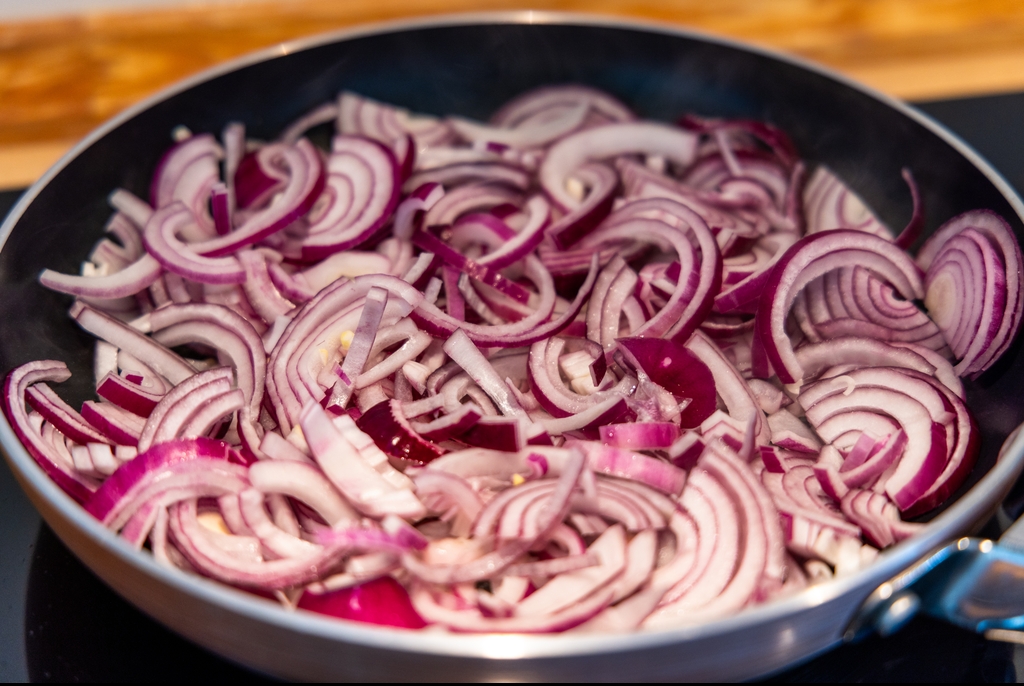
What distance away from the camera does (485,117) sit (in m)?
1.64

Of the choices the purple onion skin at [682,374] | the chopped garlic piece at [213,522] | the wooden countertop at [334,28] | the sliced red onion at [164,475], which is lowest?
the chopped garlic piece at [213,522]

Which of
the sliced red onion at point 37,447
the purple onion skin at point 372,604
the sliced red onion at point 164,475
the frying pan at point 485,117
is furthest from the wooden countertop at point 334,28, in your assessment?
the purple onion skin at point 372,604

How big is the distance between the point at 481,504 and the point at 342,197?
64 cm

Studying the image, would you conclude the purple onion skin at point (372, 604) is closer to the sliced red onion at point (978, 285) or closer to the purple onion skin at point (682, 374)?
the purple onion skin at point (682, 374)

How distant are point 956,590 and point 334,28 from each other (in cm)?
173

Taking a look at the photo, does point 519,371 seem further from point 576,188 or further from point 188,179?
point 188,179

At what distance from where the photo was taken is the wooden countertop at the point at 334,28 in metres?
1.78

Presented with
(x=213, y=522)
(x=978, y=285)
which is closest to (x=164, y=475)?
(x=213, y=522)

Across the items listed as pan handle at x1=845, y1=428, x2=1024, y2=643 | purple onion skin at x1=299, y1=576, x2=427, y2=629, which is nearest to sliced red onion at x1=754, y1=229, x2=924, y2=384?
pan handle at x1=845, y1=428, x2=1024, y2=643

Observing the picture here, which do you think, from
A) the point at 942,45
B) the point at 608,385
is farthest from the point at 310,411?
the point at 942,45

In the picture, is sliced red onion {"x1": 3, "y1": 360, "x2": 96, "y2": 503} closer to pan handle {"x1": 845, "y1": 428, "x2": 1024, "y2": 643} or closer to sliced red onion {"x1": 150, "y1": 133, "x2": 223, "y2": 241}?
sliced red onion {"x1": 150, "y1": 133, "x2": 223, "y2": 241}

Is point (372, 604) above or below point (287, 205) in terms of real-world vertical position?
below

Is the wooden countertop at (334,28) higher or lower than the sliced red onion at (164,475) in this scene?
higher

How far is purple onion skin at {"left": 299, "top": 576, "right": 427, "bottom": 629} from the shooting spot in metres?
0.85
